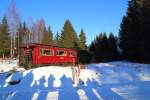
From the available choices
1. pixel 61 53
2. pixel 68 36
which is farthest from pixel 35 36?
pixel 61 53

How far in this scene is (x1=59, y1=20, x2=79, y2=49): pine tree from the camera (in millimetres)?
78956

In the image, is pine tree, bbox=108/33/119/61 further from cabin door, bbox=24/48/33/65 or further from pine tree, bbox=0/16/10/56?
pine tree, bbox=0/16/10/56

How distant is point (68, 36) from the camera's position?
8038 centimetres

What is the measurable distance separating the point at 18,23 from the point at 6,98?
5201 centimetres

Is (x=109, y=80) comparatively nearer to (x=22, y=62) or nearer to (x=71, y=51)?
(x=22, y=62)

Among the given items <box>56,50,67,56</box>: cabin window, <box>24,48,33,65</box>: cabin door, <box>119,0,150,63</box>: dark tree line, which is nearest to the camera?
<box>24,48,33,65</box>: cabin door

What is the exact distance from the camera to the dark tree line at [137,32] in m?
39.5

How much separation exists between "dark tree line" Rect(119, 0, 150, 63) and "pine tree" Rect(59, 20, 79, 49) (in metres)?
31.8

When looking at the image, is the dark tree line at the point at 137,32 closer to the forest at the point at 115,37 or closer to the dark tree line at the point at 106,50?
the forest at the point at 115,37

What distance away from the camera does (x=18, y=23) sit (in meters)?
65.6

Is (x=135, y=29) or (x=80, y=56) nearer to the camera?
(x=135, y=29)

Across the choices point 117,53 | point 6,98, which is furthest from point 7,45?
point 6,98

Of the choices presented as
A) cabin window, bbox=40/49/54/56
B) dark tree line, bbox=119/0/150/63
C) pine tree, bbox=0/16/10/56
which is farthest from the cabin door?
pine tree, bbox=0/16/10/56

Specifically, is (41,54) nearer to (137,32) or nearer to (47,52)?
(47,52)
